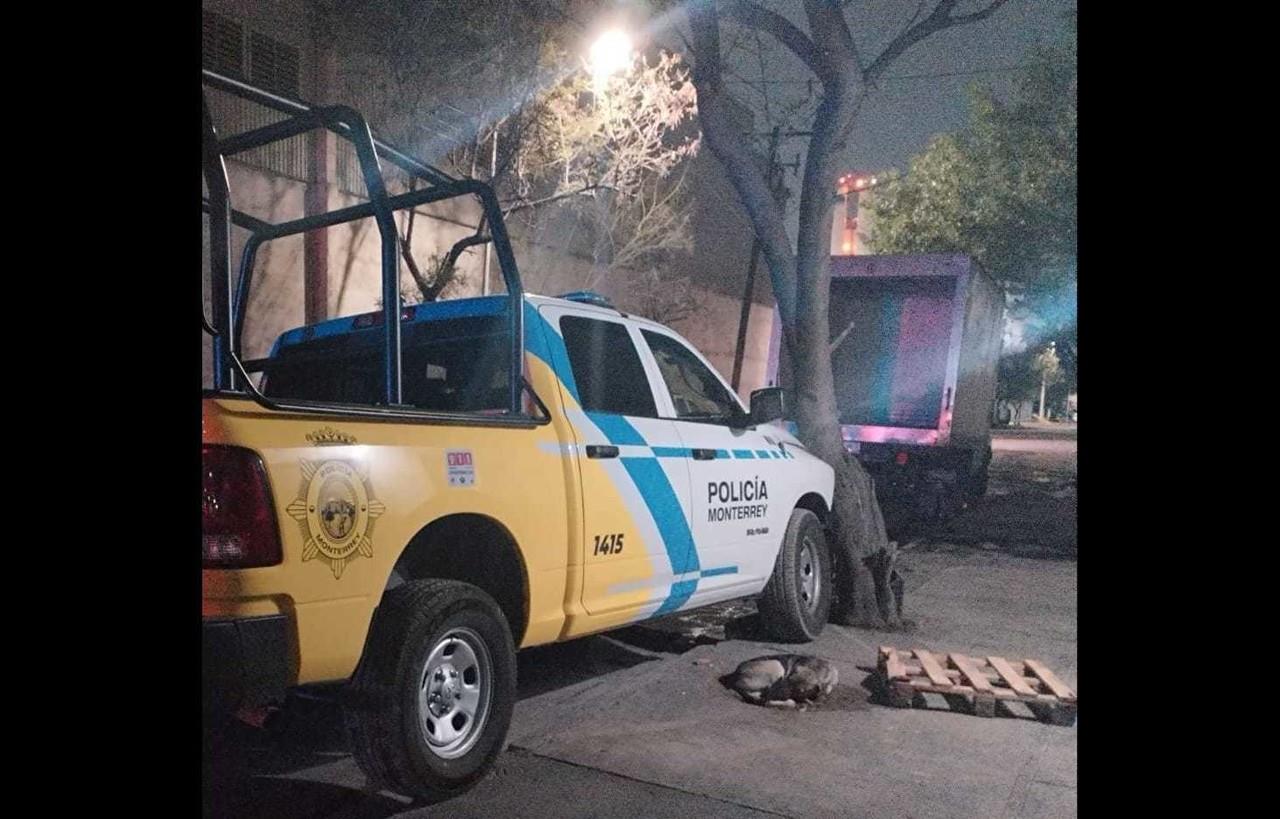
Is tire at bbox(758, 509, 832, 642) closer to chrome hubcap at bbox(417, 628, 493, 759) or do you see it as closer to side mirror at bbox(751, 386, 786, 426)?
side mirror at bbox(751, 386, 786, 426)

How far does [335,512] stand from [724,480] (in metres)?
2.68

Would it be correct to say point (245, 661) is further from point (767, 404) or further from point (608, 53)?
point (608, 53)

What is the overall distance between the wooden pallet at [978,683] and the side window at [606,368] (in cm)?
192

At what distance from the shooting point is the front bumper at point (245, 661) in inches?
111

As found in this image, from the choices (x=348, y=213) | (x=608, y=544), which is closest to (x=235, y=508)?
(x=348, y=213)

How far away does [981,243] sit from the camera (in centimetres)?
2402

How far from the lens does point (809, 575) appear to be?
6.34m

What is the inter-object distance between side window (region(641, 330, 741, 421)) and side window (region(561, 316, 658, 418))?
0.70ft

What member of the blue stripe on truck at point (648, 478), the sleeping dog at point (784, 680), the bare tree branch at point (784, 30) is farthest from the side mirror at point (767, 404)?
the bare tree branch at point (784, 30)

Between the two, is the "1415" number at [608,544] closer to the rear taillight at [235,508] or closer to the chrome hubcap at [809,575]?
the rear taillight at [235,508]
